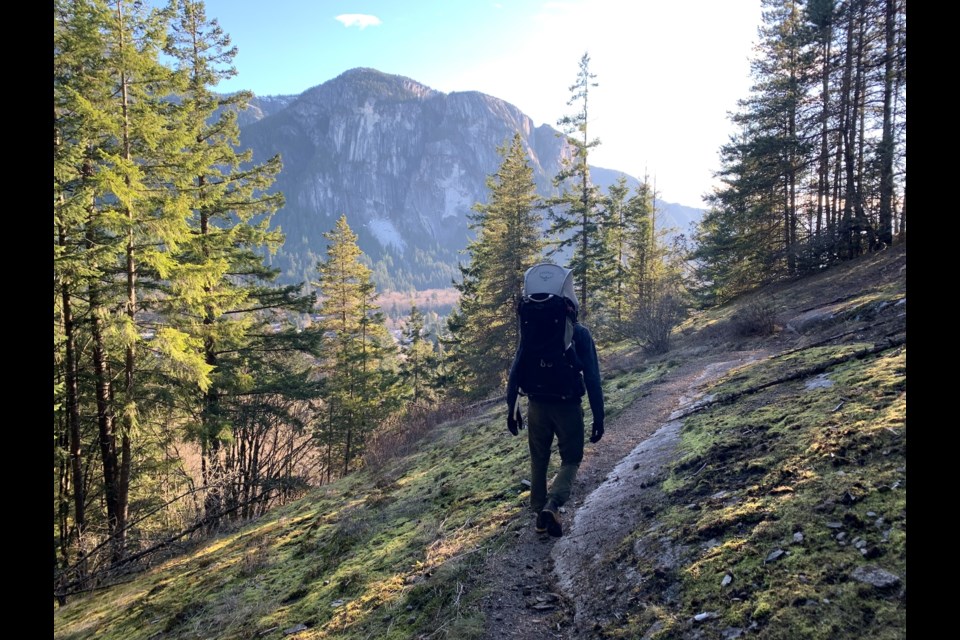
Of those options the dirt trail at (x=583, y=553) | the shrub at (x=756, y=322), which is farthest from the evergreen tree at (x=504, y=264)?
the dirt trail at (x=583, y=553)

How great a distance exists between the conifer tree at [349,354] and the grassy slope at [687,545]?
1407cm

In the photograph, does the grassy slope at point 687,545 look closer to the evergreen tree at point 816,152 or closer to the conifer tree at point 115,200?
the conifer tree at point 115,200

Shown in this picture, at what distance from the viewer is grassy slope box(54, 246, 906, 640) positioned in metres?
2.37

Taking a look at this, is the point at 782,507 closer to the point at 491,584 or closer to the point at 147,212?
the point at 491,584

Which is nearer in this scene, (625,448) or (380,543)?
(380,543)

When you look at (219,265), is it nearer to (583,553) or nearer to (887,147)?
(583,553)

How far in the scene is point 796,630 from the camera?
208cm

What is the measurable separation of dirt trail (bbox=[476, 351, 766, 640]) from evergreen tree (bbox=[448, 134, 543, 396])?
15.0 m

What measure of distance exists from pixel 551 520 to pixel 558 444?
0.73m

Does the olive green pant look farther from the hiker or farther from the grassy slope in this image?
the grassy slope

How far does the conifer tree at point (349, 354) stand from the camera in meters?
22.0
